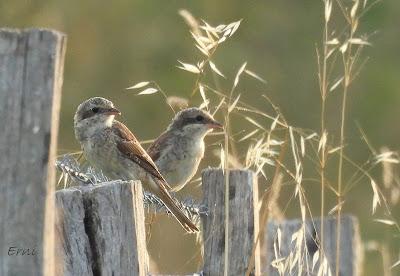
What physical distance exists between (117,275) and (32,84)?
1.09m

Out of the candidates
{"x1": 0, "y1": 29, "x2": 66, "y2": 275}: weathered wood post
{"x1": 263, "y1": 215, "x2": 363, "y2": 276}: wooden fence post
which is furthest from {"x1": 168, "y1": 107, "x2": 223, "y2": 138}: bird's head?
{"x1": 0, "y1": 29, "x2": 66, "y2": 275}: weathered wood post

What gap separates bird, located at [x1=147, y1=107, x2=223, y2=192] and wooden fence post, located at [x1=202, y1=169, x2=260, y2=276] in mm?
3517

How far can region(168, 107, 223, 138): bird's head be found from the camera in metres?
8.53

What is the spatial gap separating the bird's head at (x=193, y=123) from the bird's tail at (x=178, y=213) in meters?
1.63

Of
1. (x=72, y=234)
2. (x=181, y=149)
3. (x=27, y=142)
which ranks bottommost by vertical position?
(x=72, y=234)

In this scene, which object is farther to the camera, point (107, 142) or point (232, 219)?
point (107, 142)

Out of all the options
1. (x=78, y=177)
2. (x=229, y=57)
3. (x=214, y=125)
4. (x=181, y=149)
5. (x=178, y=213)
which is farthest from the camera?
(x=229, y=57)

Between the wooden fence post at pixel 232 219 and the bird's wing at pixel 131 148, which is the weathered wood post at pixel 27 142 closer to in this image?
the wooden fence post at pixel 232 219

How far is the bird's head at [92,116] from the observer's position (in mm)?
7789

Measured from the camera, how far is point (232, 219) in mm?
5066

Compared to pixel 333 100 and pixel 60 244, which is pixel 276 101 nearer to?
pixel 333 100

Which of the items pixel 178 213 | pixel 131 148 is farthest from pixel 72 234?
pixel 131 148

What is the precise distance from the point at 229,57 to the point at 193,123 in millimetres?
9655

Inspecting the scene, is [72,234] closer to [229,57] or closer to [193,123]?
[193,123]
